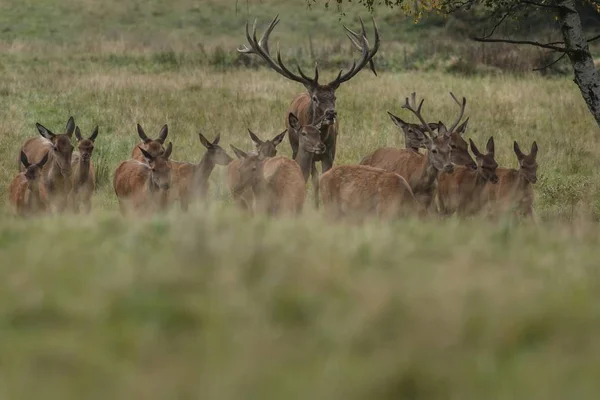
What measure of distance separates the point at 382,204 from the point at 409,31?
123 feet

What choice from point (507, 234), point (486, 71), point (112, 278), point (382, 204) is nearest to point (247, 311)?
point (112, 278)

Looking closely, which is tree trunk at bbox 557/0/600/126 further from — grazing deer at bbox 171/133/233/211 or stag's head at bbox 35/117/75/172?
stag's head at bbox 35/117/75/172

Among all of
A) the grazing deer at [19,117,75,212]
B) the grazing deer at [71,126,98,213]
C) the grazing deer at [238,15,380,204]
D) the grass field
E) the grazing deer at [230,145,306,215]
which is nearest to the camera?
the grass field

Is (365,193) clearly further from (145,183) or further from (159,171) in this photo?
(145,183)

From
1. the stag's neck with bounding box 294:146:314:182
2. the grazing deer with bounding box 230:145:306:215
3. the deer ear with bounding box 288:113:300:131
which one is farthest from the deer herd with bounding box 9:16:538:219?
the deer ear with bounding box 288:113:300:131

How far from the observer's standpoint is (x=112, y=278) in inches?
181

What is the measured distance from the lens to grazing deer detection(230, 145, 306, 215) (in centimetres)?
1057

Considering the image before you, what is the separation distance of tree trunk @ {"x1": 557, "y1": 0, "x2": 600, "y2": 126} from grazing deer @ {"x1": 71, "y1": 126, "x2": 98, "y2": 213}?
5.34 meters

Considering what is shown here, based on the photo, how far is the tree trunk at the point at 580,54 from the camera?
37.6 feet

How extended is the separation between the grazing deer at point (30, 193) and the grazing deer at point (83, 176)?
1.50 ft

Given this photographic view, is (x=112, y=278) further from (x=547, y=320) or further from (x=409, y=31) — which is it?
(x=409, y=31)

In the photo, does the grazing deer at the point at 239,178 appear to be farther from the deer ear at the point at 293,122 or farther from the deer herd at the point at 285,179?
the deer ear at the point at 293,122

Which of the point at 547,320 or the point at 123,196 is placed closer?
the point at 547,320

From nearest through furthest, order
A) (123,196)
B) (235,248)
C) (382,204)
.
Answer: (235,248) < (382,204) < (123,196)
